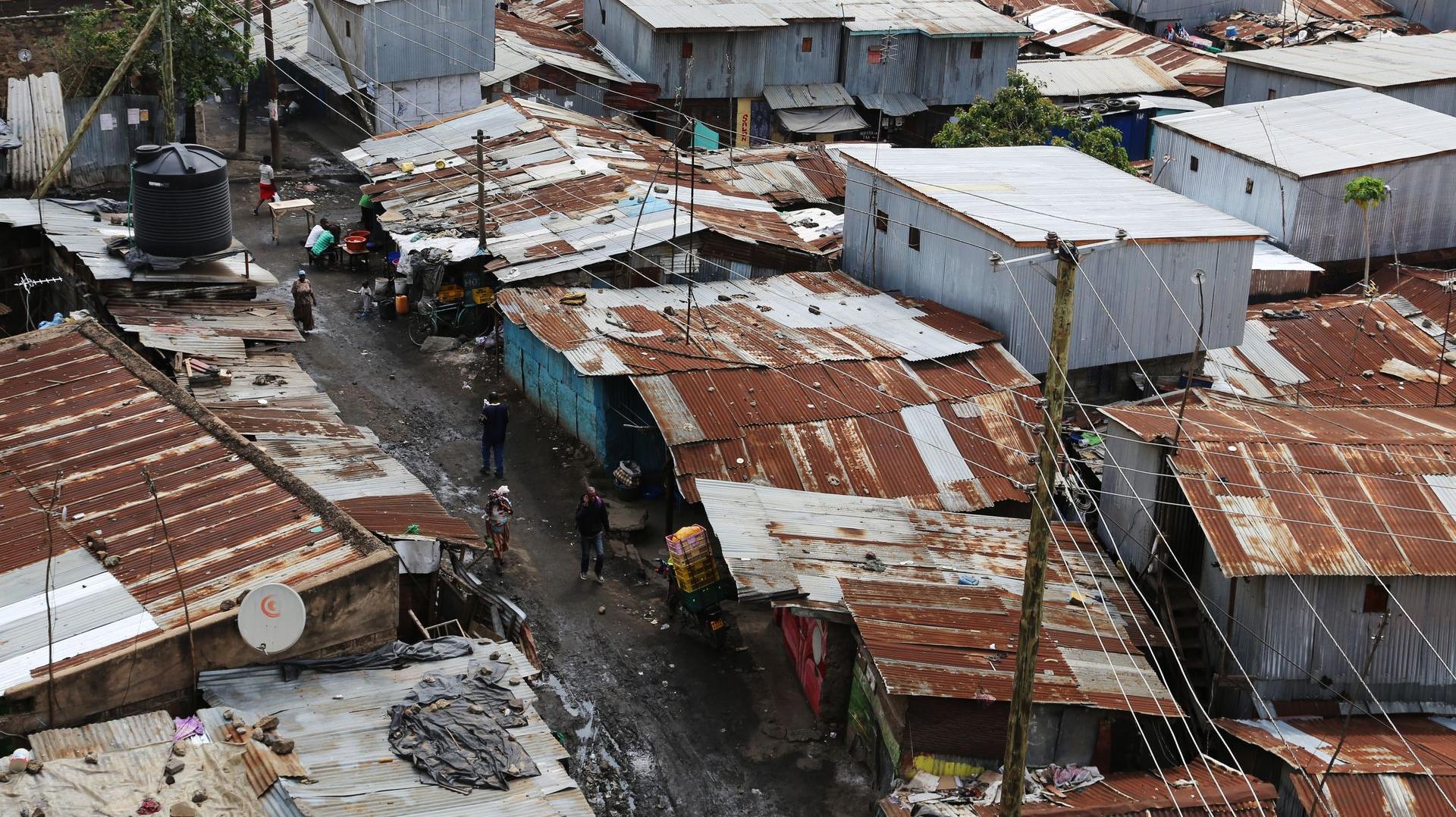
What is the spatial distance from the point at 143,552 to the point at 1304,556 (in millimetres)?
13860

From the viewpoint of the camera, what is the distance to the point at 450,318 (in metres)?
31.5

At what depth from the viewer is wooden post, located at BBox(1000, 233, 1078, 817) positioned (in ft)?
45.5

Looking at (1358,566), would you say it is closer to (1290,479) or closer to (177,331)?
(1290,479)

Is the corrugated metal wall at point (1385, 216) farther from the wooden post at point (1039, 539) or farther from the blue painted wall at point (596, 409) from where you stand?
the wooden post at point (1039, 539)

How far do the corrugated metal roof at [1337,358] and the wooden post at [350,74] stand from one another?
23.6 meters

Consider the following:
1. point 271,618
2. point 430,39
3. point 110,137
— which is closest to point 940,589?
point 271,618

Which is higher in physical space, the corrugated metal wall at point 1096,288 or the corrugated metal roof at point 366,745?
the corrugated metal wall at point 1096,288

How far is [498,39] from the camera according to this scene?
4741 cm

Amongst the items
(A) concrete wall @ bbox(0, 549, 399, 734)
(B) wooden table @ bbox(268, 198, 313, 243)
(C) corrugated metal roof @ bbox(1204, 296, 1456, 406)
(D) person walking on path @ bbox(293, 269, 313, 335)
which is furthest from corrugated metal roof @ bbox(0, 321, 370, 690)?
(C) corrugated metal roof @ bbox(1204, 296, 1456, 406)

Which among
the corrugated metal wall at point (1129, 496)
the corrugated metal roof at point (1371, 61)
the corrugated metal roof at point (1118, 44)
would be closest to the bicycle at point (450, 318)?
the corrugated metal wall at point (1129, 496)

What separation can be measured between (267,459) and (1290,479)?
43.2ft

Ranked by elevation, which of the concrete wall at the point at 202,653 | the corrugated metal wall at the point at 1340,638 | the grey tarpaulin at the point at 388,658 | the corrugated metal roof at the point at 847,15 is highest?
the corrugated metal roof at the point at 847,15

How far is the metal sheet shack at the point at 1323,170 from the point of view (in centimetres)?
3684

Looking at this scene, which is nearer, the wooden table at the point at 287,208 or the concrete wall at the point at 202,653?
the concrete wall at the point at 202,653
